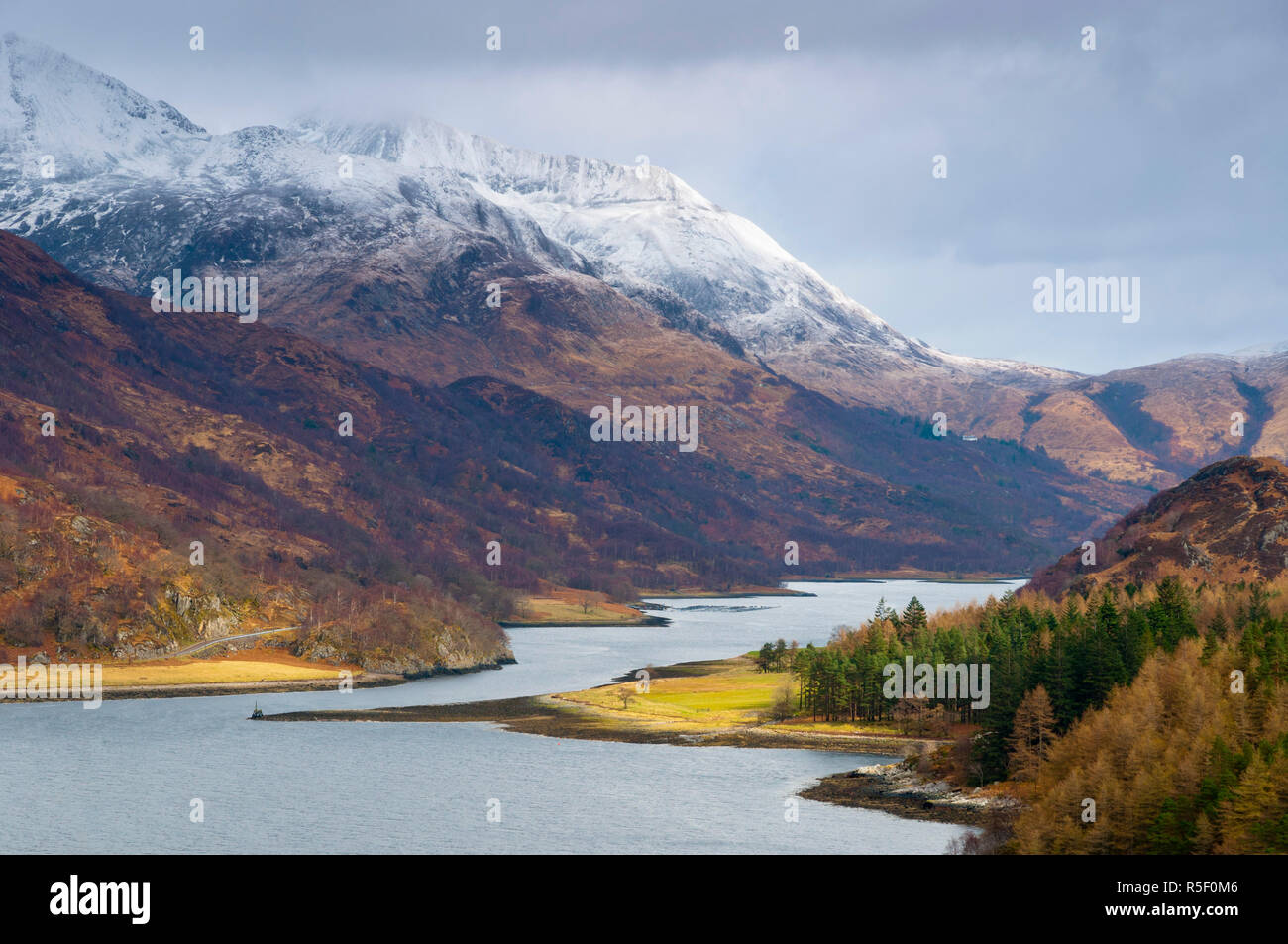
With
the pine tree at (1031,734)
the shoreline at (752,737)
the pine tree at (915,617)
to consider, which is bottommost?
the shoreline at (752,737)

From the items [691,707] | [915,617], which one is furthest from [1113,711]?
[691,707]

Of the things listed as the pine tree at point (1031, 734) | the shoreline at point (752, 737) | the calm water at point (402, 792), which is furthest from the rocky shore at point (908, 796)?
the pine tree at point (1031, 734)

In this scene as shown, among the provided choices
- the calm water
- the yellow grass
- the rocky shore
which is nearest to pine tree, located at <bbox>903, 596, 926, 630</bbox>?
the yellow grass

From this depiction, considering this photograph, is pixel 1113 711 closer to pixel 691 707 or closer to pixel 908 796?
pixel 908 796

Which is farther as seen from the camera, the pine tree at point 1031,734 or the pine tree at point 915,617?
the pine tree at point 915,617

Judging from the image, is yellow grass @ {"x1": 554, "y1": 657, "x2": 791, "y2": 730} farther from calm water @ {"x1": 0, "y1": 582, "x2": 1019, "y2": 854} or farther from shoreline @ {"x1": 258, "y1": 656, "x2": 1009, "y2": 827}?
calm water @ {"x1": 0, "y1": 582, "x2": 1019, "y2": 854}

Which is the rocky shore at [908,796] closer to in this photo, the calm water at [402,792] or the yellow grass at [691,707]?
the calm water at [402,792]

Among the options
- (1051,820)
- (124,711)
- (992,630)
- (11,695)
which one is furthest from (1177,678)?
(11,695)
